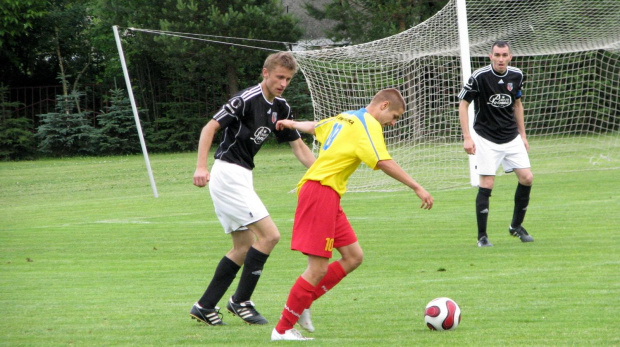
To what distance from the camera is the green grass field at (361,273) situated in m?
5.57

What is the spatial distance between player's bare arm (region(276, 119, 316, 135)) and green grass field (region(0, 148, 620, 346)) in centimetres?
140

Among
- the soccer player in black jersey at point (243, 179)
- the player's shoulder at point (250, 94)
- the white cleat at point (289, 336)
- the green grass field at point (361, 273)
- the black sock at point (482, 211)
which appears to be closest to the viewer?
the white cleat at point (289, 336)

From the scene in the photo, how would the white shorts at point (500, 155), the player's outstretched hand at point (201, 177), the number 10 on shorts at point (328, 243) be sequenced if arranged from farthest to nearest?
the white shorts at point (500, 155) < the player's outstretched hand at point (201, 177) < the number 10 on shorts at point (328, 243)

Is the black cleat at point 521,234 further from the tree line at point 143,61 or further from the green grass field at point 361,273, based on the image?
the tree line at point 143,61

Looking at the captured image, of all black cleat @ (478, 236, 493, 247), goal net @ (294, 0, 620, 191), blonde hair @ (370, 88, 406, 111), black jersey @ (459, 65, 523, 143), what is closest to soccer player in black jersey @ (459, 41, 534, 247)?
black jersey @ (459, 65, 523, 143)

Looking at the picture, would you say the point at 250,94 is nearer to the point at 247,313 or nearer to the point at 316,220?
the point at 316,220

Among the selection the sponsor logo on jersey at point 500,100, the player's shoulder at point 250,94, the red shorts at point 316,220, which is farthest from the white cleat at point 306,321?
the sponsor logo on jersey at point 500,100

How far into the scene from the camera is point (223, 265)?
609 cm

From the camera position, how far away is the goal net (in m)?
17.4

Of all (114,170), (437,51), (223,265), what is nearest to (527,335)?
(223,265)

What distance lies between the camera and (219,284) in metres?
6.05

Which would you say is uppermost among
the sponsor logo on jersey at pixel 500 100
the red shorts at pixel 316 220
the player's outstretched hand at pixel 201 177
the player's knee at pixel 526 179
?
the sponsor logo on jersey at pixel 500 100

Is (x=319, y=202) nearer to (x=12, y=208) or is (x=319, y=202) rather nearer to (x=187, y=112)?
(x=12, y=208)

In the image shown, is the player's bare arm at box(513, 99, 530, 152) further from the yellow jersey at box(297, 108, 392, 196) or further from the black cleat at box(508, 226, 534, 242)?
the yellow jersey at box(297, 108, 392, 196)
